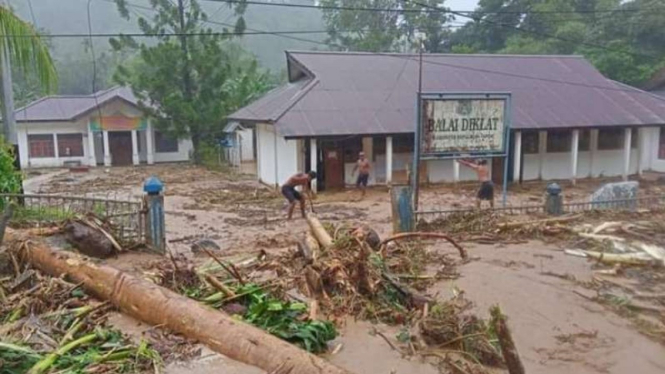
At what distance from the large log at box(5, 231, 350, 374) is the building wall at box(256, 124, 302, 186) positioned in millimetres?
12067

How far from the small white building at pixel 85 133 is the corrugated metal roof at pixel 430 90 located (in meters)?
10.8

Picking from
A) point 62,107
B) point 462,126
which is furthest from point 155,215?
point 62,107

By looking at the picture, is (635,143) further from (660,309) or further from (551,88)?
(660,309)

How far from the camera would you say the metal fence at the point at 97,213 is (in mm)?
9648

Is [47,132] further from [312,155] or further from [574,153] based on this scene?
[574,153]

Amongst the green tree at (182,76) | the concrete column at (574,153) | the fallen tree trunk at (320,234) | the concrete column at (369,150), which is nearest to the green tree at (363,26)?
the green tree at (182,76)

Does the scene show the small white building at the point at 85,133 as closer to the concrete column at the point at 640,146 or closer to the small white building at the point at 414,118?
the small white building at the point at 414,118

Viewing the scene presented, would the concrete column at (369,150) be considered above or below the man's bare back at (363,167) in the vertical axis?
above

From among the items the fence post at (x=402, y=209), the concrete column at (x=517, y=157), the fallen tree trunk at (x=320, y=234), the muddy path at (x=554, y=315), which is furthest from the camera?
the concrete column at (x=517, y=157)

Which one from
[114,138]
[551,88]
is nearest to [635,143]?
[551,88]

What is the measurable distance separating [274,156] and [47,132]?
16.6 m

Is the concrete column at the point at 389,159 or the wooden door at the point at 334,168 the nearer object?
the concrete column at the point at 389,159

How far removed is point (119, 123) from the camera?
3116 cm

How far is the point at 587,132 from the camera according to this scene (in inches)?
898
